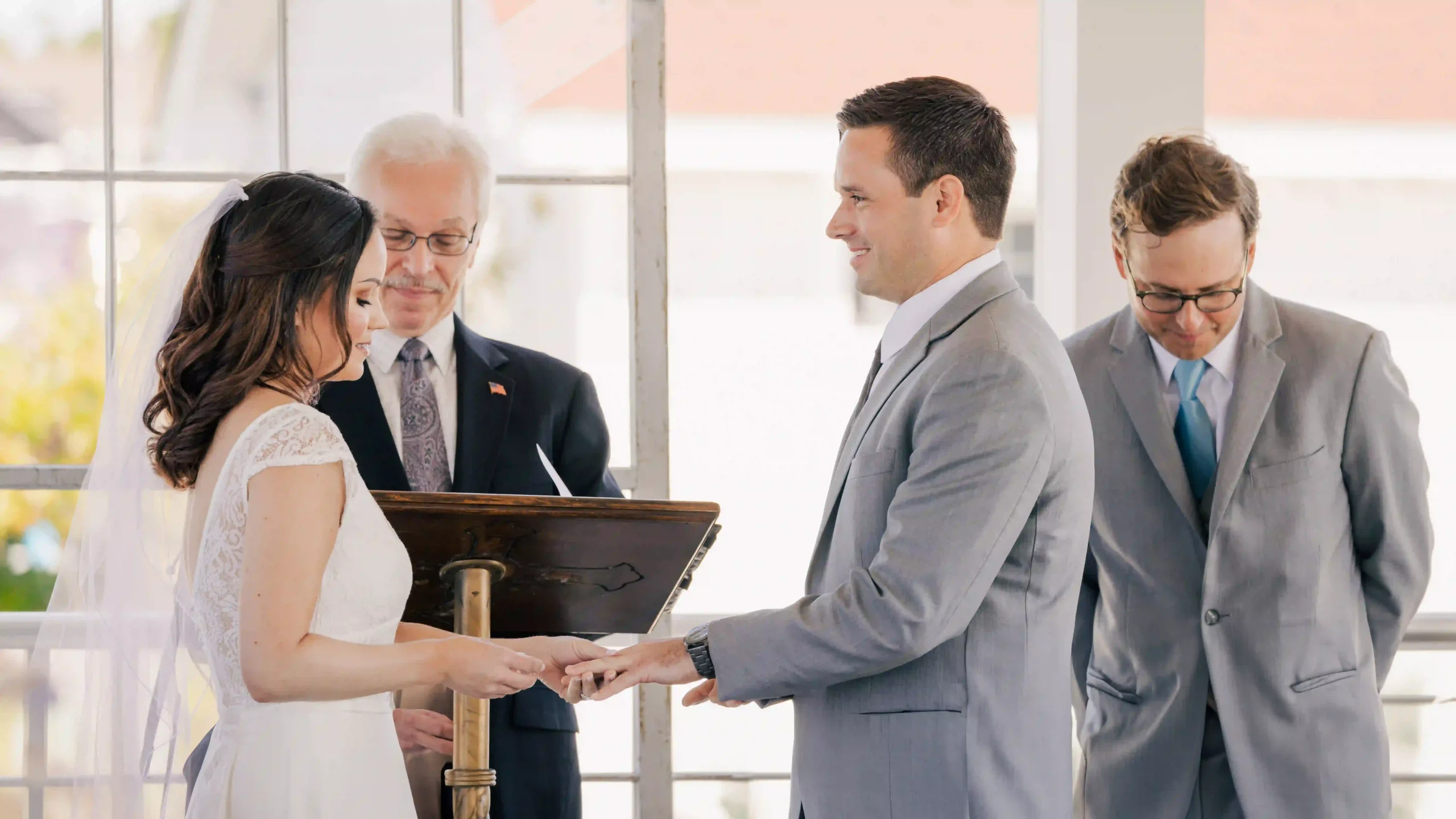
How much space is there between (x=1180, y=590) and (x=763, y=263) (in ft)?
20.9

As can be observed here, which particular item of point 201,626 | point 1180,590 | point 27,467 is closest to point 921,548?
point 1180,590

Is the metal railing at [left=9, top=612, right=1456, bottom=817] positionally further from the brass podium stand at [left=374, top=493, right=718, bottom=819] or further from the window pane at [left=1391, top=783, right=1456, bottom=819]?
the brass podium stand at [left=374, top=493, right=718, bottom=819]

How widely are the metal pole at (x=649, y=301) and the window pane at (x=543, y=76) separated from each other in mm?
69

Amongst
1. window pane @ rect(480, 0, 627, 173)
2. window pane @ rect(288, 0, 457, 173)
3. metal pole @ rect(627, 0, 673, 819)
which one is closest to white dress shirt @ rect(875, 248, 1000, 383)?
metal pole @ rect(627, 0, 673, 819)

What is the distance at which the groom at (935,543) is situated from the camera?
1.77 meters

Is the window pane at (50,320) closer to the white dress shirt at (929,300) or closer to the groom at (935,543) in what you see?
the groom at (935,543)

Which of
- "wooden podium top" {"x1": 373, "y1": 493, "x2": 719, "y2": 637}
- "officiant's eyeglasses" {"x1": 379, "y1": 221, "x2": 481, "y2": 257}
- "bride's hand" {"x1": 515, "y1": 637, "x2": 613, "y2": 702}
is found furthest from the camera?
"officiant's eyeglasses" {"x1": 379, "y1": 221, "x2": 481, "y2": 257}

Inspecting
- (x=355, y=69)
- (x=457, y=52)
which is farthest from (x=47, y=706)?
(x=457, y=52)

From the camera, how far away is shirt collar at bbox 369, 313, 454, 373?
2.44 meters

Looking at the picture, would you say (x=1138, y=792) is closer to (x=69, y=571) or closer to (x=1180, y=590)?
(x=1180, y=590)

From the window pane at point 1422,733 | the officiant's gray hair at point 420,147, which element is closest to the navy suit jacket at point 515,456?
the officiant's gray hair at point 420,147

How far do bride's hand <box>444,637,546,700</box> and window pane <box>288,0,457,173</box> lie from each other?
1.85 meters

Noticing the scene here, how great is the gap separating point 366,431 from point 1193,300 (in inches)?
59.6

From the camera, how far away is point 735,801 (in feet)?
15.7
